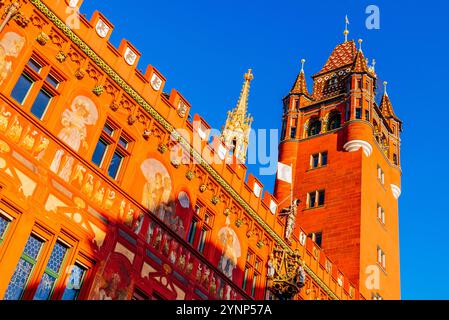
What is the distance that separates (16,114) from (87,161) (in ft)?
9.05

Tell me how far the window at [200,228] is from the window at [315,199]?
19.2m

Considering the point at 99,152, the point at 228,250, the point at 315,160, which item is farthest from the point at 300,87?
the point at 99,152

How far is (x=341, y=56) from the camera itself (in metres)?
55.4

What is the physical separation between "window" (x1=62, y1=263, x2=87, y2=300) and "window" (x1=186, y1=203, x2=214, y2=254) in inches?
222

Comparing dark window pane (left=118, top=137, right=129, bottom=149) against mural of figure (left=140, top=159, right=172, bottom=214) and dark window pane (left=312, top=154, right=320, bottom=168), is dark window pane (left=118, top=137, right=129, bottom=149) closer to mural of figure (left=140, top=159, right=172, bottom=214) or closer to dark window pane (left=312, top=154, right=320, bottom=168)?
mural of figure (left=140, top=159, right=172, bottom=214)

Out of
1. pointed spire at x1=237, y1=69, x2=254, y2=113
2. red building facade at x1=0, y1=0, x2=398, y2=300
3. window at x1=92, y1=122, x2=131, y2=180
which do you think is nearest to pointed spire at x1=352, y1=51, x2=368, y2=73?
pointed spire at x1=237, y1=69, x2=254, y2=113

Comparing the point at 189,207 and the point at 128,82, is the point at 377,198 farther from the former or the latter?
the point at 128,82

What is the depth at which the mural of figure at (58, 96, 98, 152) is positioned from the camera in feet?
59.9

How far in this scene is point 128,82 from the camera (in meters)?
21.1

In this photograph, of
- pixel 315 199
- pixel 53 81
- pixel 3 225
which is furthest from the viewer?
pixel 315 199

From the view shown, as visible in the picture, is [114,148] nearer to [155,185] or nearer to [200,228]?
[155,185]

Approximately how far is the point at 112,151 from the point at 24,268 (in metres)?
5.53

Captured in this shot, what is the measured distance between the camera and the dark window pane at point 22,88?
56.5ft
